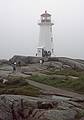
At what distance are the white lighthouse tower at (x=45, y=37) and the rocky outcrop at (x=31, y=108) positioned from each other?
3359 cm

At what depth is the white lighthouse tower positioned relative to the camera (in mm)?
48469

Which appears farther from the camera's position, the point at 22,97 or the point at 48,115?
the point at 22,97

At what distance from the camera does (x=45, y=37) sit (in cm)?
4984

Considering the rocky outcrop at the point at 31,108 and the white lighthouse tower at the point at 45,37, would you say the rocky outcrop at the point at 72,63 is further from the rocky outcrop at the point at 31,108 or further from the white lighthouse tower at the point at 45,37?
the rocky outcrop at the point at 31,108

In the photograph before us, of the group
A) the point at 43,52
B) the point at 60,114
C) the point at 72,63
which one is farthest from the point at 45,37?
the point at 60,114

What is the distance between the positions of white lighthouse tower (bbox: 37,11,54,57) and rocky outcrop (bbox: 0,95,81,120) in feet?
110

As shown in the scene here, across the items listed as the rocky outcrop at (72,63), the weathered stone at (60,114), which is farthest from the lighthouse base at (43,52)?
the weathered stone at (60,114)

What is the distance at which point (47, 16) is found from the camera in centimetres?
5150

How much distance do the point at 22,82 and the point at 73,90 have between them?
3.87 metres

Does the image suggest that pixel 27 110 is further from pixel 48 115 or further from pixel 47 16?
pixel 47 16

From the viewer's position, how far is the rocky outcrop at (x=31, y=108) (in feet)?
43.7

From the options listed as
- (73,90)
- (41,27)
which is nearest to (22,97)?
(73,90)

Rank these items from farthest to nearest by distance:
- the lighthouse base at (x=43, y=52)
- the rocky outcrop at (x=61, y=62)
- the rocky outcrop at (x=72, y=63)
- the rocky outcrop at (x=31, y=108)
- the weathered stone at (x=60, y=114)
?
1. the lighthouse base at (x=43, y=52)
2. the rocky outcrop at (x=61, y=62)
3. the rocky outcrop at (x=72, y=63)
4. the rocky outcrop at (x=31, y=108)
5. the weathered stone at (x=60, y=114)

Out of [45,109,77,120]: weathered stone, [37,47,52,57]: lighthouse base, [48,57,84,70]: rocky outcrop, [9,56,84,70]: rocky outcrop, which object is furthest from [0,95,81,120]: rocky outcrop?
[37,47,52,57]: lighthouse base
